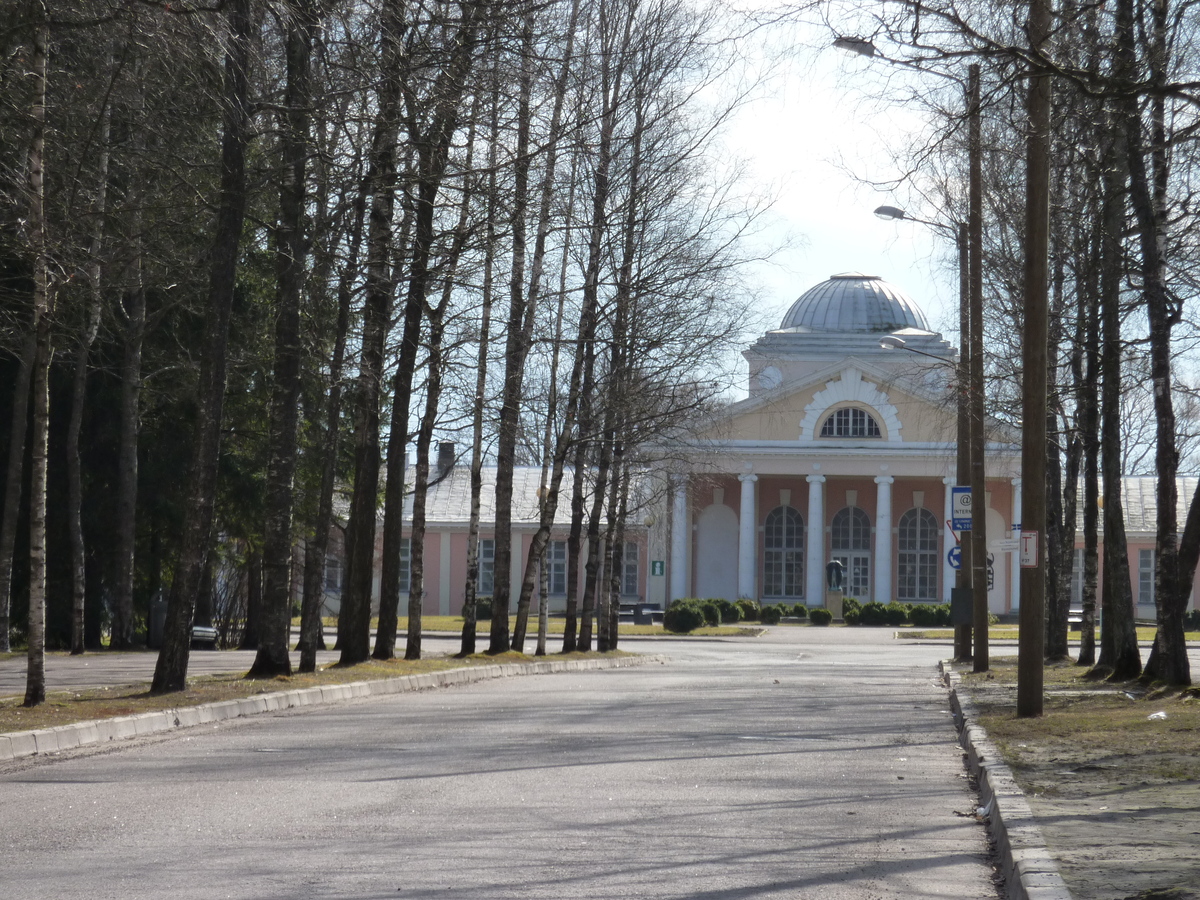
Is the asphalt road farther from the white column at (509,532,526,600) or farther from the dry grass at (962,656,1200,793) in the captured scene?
the white column at (509,532,526,600)

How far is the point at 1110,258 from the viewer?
17203mm

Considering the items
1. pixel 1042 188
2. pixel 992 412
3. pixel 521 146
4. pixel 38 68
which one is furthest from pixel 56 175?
pixel 992 412

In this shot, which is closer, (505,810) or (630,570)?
(505,810)

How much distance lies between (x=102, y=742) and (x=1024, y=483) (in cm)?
818

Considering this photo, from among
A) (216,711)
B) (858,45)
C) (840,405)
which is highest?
(840,405)

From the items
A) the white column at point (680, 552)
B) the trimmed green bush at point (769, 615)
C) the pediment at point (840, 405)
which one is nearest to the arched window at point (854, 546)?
the pediment at point (840, 405)

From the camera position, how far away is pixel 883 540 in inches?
2297

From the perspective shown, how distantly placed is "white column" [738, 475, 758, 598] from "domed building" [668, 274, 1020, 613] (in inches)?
2.2

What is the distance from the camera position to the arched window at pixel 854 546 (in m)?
61.5

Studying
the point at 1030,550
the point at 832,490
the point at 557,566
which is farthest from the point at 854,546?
the point at 1030,550

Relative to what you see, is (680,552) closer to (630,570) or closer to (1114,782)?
(630,570)

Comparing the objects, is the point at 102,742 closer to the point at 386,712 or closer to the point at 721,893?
the point at 386,712

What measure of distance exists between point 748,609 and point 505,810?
47.5 meters

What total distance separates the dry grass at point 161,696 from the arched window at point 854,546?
1650 inches
